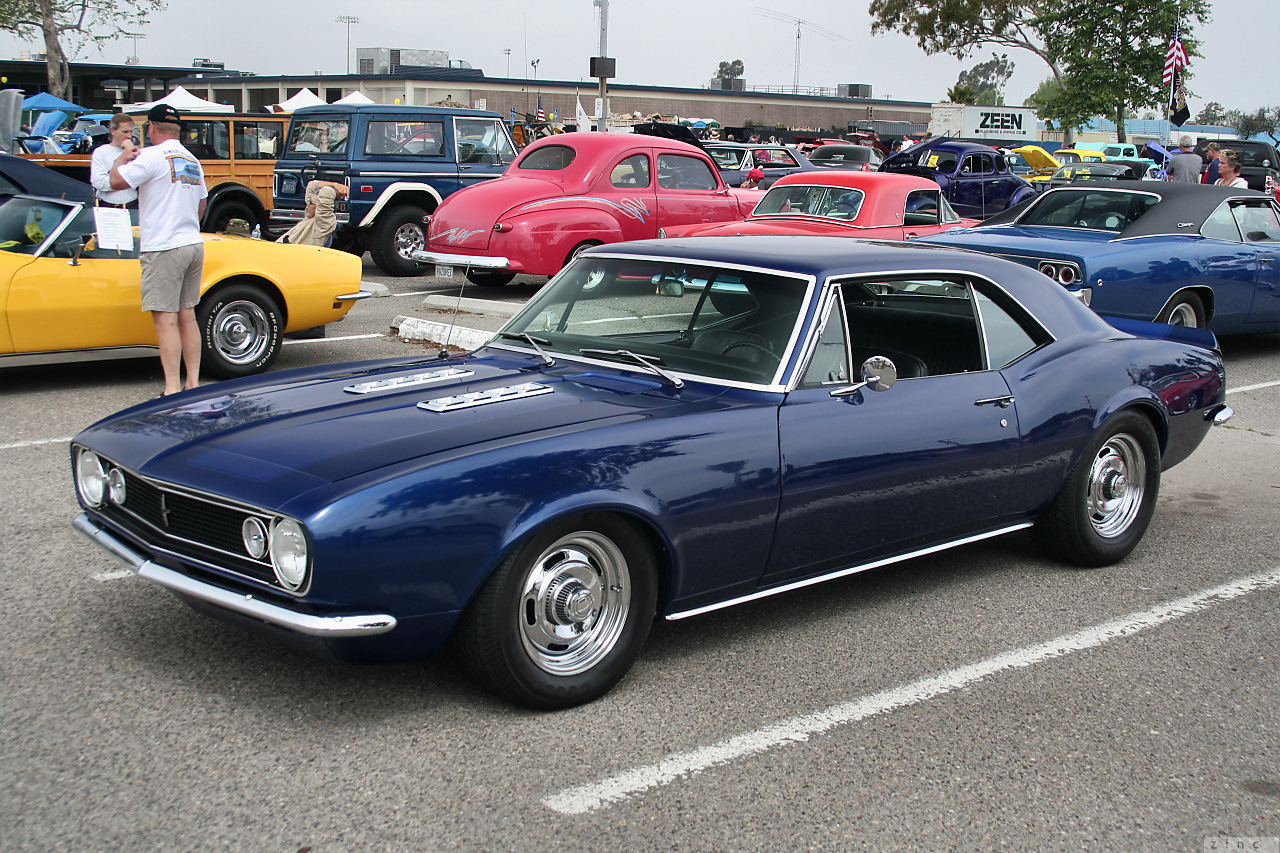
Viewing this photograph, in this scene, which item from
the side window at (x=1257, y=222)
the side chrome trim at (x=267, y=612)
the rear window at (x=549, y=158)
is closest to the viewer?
the side chrome trim at (x=267, y=612)

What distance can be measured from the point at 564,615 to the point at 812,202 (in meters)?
8.92

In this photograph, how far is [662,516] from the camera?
3359 millimetres

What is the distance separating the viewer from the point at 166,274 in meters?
6.79

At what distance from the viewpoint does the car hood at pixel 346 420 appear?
314 cm

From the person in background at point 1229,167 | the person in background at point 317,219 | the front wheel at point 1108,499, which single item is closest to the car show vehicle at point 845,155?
the person in background at point 1229,167

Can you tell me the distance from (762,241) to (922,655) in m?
1.82

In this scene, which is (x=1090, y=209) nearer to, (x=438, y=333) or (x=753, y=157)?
(x=438, y=333)

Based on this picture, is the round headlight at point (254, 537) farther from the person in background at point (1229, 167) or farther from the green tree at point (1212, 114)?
the green tree at point (1212, 114)

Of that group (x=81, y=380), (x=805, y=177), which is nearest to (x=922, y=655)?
(x=81, y=380)

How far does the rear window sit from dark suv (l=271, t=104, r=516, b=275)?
5.84 ft

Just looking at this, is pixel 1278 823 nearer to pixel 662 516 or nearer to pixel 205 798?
pixel 662 516

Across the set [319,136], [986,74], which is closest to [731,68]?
[986,74]

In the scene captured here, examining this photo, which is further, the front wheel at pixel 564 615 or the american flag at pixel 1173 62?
the american flag at pixel 1173 62

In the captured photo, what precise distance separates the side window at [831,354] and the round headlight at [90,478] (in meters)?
2.30
